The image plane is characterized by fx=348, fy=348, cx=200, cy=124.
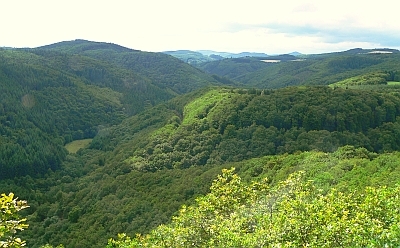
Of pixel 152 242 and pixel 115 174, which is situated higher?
pixel 152 242

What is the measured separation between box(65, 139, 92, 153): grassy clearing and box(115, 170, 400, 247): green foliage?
544 feet

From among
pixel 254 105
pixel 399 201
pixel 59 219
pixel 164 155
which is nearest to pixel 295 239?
pixel 399 201

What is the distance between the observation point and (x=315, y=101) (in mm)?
111625

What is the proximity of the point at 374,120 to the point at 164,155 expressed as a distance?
64.3 meters

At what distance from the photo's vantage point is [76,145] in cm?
18812

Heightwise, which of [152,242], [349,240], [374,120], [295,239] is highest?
[349,240]

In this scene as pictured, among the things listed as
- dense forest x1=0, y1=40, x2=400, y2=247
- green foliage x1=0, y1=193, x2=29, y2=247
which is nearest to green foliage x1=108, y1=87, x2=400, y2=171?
dense forest x1=0, y1=40, x2=400, y2=247

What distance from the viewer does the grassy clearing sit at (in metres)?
181

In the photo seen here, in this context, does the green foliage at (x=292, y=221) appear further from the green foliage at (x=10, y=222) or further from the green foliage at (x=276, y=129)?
the green foliage at (x=276, y=129)

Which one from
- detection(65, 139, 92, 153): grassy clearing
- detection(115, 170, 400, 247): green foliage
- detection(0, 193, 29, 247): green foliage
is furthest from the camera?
detection(65, 139, 92, 153): grassy clearing

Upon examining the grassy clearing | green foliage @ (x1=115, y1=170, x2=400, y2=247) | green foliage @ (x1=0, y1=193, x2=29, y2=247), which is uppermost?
green foliage @ (x1=0, y1=193, x2=29, y2=247)

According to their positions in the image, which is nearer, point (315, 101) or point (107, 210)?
point (107, 210)

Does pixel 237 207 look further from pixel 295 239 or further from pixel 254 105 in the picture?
pixel 254 105

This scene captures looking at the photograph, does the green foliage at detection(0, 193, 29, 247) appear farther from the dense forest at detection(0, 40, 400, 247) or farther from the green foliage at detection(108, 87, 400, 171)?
the green foliage at detection(108, 87, 400, 171)
